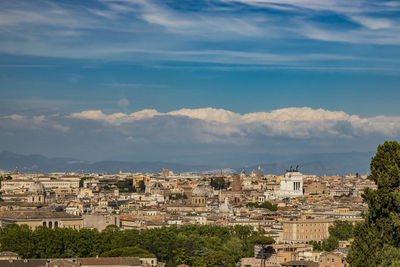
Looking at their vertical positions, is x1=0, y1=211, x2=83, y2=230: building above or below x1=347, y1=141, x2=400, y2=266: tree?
above

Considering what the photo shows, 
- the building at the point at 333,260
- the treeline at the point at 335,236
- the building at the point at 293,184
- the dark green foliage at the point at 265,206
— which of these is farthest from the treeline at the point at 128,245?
the building at the point at 293,184

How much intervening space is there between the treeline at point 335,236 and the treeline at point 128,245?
416 cm

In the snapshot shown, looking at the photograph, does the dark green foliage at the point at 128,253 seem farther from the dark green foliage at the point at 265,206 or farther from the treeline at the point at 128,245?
the dark green foliage at the point at 265,206

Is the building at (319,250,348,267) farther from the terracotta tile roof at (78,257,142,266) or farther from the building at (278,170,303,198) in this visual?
the building at (278,170,303,198)

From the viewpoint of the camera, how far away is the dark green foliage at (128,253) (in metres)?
56.8

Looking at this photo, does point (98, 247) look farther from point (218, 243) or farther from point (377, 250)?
point (377, 250)

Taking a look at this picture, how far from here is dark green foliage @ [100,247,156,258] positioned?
56812 mm

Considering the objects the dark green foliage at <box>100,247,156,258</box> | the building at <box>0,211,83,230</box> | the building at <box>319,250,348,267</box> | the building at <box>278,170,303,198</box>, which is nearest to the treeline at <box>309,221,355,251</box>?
the building at <box>319,250,348,267</box>

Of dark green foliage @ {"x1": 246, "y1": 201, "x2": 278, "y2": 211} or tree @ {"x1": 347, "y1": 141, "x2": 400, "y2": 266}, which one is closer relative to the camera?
tree @ {"x1": 347, "y1": 141, "x2": 400, "y2": 266}

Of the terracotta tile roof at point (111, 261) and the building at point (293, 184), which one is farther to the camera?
the building at point (293, 184)

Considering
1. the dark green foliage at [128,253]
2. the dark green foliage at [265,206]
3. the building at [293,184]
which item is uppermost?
the building at [293,184]

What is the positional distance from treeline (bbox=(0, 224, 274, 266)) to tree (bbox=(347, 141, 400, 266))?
972 inches

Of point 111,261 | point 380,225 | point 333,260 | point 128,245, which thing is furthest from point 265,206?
point 380,225

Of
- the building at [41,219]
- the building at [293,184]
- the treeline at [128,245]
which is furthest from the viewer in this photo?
the building at [293,184]
